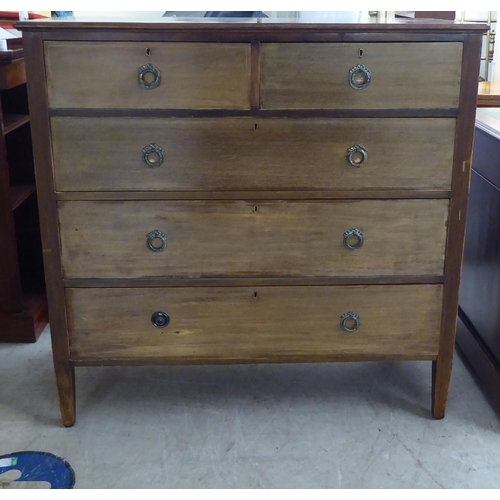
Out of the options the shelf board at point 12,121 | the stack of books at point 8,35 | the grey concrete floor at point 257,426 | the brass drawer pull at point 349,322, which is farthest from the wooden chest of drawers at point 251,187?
the shelf board at point 12,121

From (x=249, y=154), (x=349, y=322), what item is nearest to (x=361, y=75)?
(x=249, y=154)

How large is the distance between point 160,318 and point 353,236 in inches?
20.6

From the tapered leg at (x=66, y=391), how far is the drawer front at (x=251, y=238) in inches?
10.7

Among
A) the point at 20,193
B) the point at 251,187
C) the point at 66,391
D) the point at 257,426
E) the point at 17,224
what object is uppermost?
the point at 251,187

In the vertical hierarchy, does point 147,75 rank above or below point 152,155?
above

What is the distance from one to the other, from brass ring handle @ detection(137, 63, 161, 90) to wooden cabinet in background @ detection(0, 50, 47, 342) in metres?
0.68

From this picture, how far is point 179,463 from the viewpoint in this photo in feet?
5.02

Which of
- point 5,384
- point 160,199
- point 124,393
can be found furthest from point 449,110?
point 5,384

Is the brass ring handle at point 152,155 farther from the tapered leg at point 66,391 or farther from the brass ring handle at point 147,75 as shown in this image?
the tapered leg at point 66,391

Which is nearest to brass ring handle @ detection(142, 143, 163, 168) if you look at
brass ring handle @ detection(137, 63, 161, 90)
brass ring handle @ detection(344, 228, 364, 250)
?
brass ring handle @ detection(137, 63, 161, 90)

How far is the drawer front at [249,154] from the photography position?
1405 millimetres

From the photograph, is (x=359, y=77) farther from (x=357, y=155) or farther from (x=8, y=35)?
(x=8, y=35)

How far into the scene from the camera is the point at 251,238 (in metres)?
1.49
